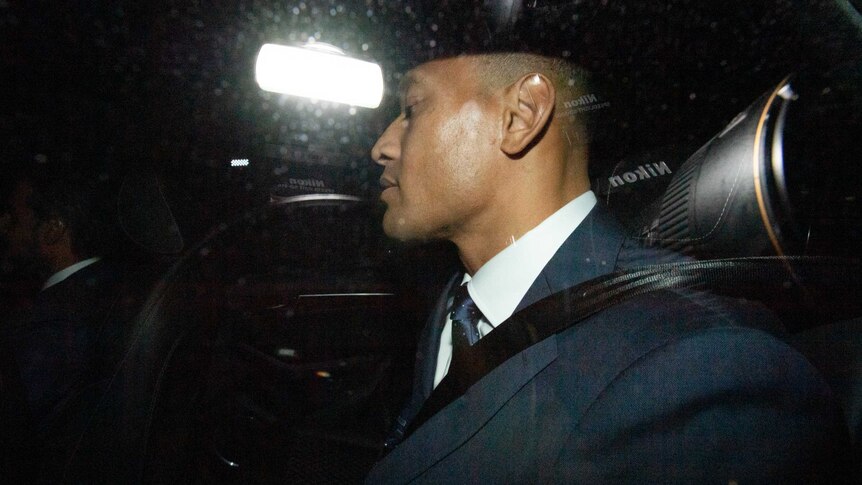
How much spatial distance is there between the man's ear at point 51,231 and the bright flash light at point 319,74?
141cm

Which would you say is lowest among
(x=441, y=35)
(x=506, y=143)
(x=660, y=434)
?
(x=660, y=434)

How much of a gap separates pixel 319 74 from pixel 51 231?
5.54ft

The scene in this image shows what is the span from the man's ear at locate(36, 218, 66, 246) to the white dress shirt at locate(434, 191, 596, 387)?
2.25 m

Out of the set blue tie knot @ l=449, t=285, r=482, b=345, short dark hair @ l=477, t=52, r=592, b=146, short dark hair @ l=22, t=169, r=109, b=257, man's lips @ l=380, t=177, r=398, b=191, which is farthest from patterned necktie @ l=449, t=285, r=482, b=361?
short dark hair @ l=22, t=169, r=109, b=257

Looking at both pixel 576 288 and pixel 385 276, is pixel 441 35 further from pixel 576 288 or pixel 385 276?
pixel 385 276

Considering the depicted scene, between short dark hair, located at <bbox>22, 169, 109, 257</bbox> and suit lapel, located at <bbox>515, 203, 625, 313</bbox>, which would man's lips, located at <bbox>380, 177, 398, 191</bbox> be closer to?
suit lapel, located at <bbox>515, 203, 625, 313</bbox>

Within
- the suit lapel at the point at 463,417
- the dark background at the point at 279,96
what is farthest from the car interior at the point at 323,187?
the suit lapel at the point at 463,417

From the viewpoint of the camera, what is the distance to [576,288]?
1.01 meters

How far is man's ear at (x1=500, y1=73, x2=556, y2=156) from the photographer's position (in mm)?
1176

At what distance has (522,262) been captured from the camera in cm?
118

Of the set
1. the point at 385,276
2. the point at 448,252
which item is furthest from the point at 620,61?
the point at 385,276

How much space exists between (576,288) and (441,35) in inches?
37.3

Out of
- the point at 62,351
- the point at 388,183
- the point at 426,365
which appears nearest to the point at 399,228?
the point at 388,183

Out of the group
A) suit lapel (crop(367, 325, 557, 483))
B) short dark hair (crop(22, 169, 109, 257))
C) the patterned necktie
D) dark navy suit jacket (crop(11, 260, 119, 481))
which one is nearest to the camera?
suit lapel (crop(367, 325, 557, 483))
